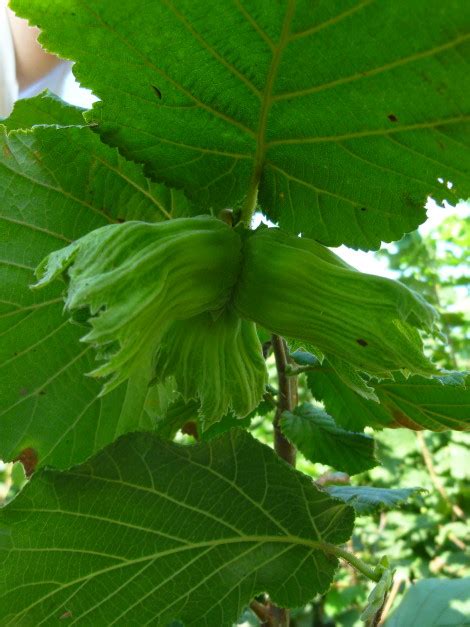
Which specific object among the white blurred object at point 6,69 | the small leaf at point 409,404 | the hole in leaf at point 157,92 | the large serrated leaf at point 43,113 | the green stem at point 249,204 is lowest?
the small leaf at point 409,404

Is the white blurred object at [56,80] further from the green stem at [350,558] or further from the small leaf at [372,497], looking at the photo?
the green stem at [350,558]

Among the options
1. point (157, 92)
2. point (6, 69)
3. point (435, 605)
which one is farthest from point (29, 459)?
point (6, 69)

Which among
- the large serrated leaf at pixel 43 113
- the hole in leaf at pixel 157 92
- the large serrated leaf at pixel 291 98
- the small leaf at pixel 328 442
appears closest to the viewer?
the large serrated leaf at pixel 291 98

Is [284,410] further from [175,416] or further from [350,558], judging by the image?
[350,558]

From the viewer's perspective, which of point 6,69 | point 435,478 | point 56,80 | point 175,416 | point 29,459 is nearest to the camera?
point 29,459

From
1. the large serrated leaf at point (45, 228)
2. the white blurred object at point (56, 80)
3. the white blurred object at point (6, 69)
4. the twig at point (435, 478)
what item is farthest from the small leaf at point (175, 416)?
the twig at point (435, 478)

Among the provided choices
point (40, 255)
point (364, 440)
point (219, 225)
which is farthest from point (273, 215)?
point (364, 440)

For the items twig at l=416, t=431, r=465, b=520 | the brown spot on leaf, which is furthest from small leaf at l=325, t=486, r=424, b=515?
Result: twig at l=416, t=431, r=465, b=520
